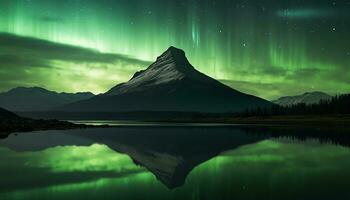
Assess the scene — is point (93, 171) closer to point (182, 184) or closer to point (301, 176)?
point (182, 184)

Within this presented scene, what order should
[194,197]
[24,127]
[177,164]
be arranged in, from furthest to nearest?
[24,127], [177,164], [194,197]

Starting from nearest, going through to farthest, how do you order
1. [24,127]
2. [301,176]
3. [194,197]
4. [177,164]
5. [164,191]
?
1. [194,197]
2. [164,191]
3. [301,176]
4. [177,164]
5. [24,127]

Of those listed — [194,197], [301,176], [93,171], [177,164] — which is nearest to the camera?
[194,197]

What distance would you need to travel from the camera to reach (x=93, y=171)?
101ft

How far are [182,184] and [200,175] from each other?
164 inches

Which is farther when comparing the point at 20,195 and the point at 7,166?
the point at 7,166

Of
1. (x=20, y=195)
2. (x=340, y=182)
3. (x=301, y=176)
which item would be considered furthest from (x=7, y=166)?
(x=340, y=182)

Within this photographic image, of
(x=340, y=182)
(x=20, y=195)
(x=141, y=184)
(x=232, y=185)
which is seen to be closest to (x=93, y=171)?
(x=141, y=184)

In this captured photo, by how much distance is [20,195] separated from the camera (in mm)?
20609

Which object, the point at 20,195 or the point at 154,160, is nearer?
the point at 20,195

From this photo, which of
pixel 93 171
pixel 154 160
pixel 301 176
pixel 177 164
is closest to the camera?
pixel 301 176

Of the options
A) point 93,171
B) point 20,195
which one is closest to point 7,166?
point 93,171

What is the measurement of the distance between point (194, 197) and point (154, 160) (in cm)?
1928

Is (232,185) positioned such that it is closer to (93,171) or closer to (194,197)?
(194,197)
